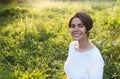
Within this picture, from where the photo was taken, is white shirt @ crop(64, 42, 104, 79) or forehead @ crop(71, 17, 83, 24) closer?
white shirt @ crop(64, 42, 104, 79)

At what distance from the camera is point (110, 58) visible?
20.7ft

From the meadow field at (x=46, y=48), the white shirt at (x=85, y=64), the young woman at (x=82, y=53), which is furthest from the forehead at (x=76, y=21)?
the meadow field at (x=46, y=48)

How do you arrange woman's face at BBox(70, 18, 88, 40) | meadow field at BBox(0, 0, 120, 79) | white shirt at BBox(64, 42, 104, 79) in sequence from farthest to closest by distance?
1. meadow field at BBox(0, 0, 120, 79)
2. woman's face at BBox(70, 18, 88, 40)
3. white shirt at BBox(64, 42, 104, 79)

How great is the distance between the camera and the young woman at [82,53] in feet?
10.5

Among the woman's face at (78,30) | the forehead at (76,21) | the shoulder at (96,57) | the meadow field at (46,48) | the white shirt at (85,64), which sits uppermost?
the forehead at (76,21)

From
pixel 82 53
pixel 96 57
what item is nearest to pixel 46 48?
pixel 82 53

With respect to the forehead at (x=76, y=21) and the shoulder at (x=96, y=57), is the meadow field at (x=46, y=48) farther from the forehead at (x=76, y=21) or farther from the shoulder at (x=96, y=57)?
the shoulder at (x=96, y=57)

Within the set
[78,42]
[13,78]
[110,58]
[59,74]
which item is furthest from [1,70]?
[78,42]

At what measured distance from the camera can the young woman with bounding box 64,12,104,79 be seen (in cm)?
320

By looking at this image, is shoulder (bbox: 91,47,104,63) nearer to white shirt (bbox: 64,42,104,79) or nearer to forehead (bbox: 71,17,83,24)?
white shirt (bbox: 64,42,104,79)

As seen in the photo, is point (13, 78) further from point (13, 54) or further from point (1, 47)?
point (1, 47)

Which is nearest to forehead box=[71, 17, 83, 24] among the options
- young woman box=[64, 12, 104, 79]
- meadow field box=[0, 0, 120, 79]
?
young woman box=[64, 12, 104, 79]

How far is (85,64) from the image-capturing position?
3.28 metres

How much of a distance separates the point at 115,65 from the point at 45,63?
135 centimetres
